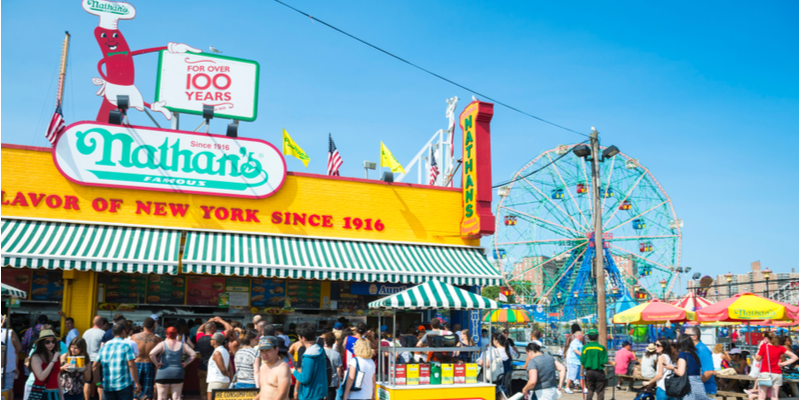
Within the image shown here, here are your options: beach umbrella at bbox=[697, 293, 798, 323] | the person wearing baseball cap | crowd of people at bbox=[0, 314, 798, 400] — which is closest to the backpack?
crowd of people at bbox=[0, 314, 798, 400]

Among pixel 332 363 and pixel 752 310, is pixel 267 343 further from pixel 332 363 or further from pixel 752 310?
pixel 752 310

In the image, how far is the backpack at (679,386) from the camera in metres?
8.14

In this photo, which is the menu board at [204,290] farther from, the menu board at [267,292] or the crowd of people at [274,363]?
the crowd of people at [274,363]

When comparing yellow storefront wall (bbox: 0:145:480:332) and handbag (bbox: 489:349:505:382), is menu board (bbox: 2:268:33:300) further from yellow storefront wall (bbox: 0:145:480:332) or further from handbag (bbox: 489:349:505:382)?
handbag (bbox: 489:349:505:382)

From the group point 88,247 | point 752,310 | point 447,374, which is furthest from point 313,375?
point 752,310

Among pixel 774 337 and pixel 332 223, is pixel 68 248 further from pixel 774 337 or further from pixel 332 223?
pixel 774 337

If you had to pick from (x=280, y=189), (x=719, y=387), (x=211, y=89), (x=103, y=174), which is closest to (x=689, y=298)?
(x=719, y=387)

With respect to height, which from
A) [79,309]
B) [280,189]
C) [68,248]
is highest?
[280,189]

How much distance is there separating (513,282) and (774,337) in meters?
27.5

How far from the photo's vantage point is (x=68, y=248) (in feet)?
37.8

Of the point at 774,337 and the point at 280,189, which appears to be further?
the point at 280,189

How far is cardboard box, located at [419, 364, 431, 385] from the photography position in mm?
8695

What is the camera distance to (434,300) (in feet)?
30.0

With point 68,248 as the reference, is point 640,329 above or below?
below
